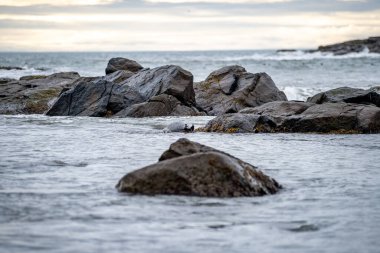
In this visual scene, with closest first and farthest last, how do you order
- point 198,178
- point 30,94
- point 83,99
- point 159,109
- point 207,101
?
1. point 198,178
2. point 159,109
3. point 83,99
4. point 207,101
5. point 30,94

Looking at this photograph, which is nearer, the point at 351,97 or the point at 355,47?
the point at 351,97

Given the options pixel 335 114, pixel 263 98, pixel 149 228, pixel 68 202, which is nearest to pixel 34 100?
pixel 263 98

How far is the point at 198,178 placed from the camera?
9.34m

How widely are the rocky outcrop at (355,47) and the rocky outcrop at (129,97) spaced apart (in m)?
106

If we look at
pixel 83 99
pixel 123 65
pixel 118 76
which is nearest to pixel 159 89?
pixel 83 99

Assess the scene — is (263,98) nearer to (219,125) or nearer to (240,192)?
(219,125)

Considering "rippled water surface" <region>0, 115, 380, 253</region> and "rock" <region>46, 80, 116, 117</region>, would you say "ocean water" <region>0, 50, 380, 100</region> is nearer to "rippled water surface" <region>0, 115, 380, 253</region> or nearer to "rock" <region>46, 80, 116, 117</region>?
"rock" <region>46, 80, 116, 117</region>

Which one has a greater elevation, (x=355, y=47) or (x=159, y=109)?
(x=355, y=47)

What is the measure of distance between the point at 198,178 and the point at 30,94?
61.7 ft

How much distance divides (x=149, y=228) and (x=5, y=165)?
5.24 meters

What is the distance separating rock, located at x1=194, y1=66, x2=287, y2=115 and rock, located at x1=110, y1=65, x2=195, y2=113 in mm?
1116

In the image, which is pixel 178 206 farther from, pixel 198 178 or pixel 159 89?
pixel 159 89

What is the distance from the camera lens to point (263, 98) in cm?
2498

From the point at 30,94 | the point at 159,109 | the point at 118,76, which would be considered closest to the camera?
the point at 159,109
